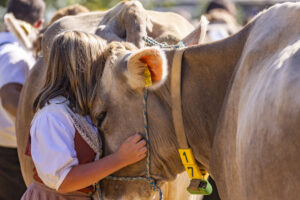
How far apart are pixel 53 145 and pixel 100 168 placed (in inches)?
11.0

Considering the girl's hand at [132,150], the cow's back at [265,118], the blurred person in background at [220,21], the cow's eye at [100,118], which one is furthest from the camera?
the blurred person in background at [220,21]

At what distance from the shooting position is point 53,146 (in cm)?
292

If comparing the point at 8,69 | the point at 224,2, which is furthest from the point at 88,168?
the point at 224,2

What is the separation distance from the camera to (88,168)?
9.72 ft

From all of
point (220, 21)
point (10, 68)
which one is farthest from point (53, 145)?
point (220, 21)

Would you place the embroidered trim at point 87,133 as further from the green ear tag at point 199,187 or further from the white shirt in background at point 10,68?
the white shirt in background at point 10,68

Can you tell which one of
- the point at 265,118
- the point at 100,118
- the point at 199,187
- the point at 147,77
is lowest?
the point at 199,187

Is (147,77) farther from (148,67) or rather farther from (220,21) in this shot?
(220,21)

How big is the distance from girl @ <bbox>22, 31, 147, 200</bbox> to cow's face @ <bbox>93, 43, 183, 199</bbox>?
0.23 feet

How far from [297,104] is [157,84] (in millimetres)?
980

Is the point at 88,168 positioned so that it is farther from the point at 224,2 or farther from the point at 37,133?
the point at 224,2

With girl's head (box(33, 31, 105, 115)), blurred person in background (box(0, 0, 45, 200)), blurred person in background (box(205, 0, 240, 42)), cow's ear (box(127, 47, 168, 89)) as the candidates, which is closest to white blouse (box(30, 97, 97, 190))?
girl's head (box(33, 31, 105, 115))

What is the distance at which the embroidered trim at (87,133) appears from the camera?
305cm

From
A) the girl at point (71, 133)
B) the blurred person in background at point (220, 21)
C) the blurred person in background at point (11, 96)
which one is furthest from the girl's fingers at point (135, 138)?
the blurred person in background at point (220, 21)
